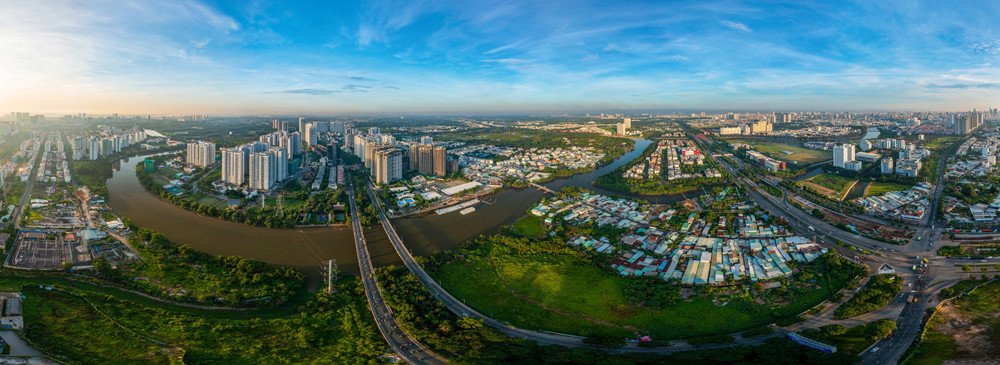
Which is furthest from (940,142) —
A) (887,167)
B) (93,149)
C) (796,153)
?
(93,149)

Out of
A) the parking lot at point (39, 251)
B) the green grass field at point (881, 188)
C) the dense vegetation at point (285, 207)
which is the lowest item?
the parking lot at point (39, 251)

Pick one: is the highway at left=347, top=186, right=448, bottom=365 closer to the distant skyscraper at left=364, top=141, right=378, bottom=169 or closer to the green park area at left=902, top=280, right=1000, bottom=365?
the green park area at left=902, top=280, right=1000, bottom=365

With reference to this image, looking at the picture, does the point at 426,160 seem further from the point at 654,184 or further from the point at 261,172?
the point at 654,184

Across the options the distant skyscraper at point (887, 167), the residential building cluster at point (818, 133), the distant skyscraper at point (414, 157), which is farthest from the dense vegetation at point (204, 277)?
the residential building cluster at point (818, 133)

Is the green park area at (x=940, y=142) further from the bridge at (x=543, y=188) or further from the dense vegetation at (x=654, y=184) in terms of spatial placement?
the bridge at (x=543, y=188)

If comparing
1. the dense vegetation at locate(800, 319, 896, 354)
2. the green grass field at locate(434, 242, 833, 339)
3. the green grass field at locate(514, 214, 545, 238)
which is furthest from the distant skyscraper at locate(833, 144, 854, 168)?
the dense vegetation at locate(800, 319, 896, 354)

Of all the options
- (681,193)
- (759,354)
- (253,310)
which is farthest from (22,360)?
(681,193)

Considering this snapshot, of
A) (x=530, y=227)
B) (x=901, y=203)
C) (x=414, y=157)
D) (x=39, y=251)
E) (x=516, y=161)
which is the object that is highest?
(x=414, y=157)
